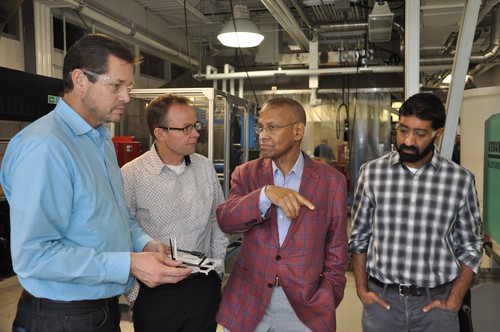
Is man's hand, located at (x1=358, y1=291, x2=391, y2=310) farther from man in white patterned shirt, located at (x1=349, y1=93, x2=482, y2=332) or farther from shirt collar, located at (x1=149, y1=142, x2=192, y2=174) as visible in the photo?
shirt collar, located at (x1=149, y1=142, x2=192, y2=174)

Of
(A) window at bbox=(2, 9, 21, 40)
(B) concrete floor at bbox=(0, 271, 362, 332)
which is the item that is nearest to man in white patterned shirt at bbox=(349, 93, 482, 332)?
(B) concrete floor at bbox=(0, 271, 362, 332)

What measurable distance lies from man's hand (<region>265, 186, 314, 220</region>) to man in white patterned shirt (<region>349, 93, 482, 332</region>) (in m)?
0.58

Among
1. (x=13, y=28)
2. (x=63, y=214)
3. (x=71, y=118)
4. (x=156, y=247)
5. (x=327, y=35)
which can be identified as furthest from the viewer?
(x=327, y=35)

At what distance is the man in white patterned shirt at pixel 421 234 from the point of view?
5.44ft

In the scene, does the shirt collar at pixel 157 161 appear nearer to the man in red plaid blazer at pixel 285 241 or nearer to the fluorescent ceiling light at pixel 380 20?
the man in red plaid blazer at pixel 285 241

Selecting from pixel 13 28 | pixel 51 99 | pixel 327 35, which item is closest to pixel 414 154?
pixel 51 99

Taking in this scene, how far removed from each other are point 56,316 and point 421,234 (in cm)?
134

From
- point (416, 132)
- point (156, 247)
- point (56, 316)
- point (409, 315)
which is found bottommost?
point (409, 315)

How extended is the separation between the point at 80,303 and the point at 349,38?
680 centimetres

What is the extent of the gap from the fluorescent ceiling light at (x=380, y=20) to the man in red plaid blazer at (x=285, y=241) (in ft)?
10.7

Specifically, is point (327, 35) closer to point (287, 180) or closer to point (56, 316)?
point (287, 180)

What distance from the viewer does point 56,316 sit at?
3.88ft

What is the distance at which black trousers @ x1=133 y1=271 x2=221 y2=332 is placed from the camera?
167 cm

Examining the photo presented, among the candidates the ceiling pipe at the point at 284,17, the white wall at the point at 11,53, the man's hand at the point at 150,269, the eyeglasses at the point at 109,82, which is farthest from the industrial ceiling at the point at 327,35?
the man's hand at the point at 150,269
